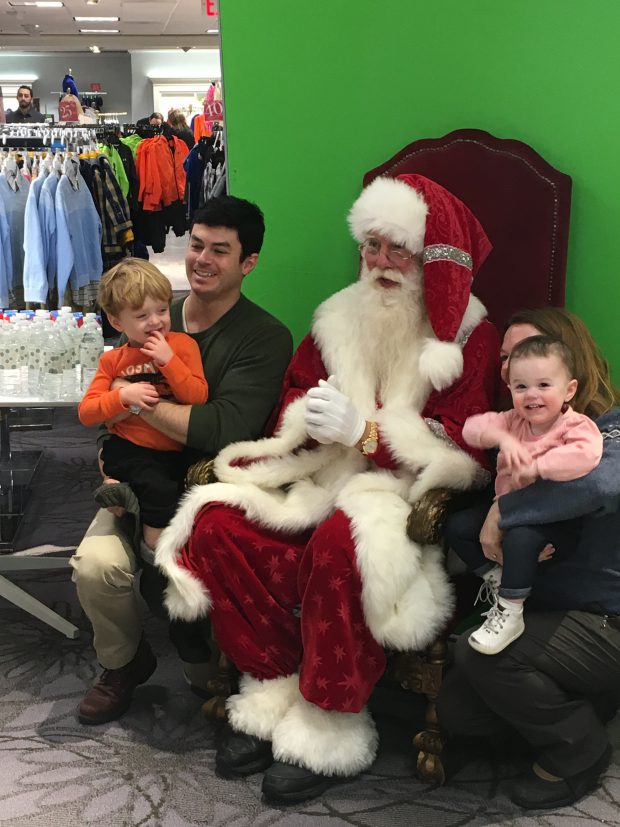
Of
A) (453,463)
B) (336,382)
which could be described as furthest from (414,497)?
(336,382)

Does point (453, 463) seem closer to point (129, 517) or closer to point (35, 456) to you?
point (129, 517)

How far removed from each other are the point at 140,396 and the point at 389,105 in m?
1.28

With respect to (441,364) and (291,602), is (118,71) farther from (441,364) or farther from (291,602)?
(291,602)

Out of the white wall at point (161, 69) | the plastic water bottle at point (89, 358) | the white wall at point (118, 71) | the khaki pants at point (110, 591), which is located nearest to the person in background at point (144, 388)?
the khaki pants at point (110, 591)

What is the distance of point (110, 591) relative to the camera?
8.14 feet

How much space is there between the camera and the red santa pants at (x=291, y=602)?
7.20ft

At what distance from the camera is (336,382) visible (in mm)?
2547

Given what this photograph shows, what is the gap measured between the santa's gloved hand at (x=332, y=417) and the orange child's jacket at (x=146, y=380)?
0.38m

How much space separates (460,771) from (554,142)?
186 cm

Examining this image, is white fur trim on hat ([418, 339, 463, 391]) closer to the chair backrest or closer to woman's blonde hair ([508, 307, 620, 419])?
woman's blonde hair ([508, 307, 620, 419])

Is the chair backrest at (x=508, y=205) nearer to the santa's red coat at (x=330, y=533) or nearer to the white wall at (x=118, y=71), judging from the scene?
the santa's red coat at (x=330, y=533)

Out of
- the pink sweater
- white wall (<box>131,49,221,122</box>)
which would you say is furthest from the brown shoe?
white wall (<box>131,49,221,122</box>)

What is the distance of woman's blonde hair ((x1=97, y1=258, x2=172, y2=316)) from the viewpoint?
2475 millimetres

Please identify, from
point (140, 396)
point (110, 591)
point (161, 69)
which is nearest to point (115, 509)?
point (110, 591)
